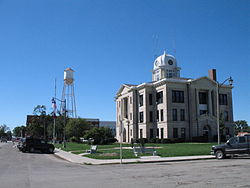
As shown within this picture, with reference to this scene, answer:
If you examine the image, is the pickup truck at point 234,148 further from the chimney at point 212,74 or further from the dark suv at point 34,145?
the chimney at point 212,74

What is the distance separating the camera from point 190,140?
54781 mm

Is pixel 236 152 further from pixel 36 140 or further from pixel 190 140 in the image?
pixel 190 140

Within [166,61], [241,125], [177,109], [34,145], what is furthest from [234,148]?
[241,125]

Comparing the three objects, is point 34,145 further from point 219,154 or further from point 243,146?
point 243,146

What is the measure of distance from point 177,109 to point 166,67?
15.6 m

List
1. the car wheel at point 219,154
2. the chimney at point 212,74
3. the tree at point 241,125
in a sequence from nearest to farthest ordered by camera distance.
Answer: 1. the car wheel at point 219,154
2. the chimney at point 212,74
3. the tree at point 241,125

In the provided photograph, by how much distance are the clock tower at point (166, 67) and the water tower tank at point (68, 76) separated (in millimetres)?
21648

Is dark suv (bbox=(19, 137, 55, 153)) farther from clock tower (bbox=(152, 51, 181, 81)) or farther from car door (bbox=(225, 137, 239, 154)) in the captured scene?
clock tower (bbox=(152, 51, 181, 81))

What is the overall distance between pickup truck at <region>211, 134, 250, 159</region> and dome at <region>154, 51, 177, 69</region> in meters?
46.4

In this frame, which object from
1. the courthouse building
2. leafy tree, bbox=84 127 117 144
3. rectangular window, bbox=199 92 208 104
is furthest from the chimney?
leafy tree, bbox=84 127 117 144

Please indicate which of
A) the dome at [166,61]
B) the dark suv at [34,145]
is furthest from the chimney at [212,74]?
the dark suv at [34,145]

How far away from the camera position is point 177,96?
55656mm

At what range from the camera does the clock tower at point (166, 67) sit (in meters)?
67.2

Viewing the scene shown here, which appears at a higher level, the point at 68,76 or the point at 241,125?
the point at 68,76
